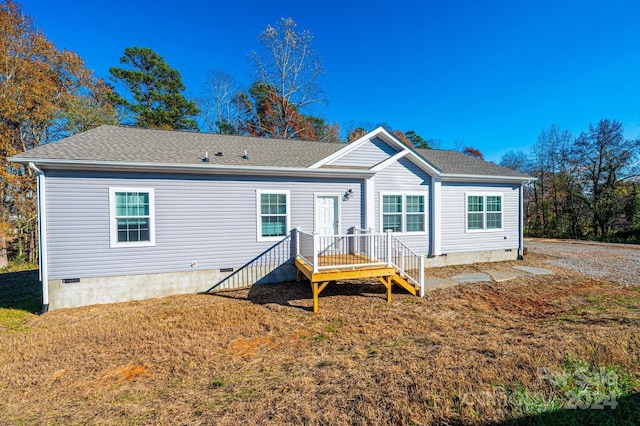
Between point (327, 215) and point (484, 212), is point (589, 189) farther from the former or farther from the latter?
point (327, 215)

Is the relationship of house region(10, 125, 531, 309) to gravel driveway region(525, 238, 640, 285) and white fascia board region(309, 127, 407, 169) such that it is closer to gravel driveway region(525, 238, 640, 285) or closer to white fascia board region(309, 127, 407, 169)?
white fascia board region(309, 127, 407, 169)

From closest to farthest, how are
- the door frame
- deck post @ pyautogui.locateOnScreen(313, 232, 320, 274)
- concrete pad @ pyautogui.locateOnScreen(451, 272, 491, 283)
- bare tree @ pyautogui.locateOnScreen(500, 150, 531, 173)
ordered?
deck post @ pyautogui.locateOnScreen(313, 232, 320, 274)
concrete pad @ pyautogui.locateOnScreen(451, 272, 491, 283)
the door frame
bare tree @ pyautogui.locateOnScreen(500, 150, 531, 173)

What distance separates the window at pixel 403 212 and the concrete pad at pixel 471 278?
2095mm

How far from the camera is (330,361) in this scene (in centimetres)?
415

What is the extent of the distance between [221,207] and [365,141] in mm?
5366

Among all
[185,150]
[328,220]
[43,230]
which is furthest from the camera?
[328,220]

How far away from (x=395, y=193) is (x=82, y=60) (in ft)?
66.0

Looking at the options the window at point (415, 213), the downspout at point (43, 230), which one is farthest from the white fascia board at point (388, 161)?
the downspout at point (43, 230)

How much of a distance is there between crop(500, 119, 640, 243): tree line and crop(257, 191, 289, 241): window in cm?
2368

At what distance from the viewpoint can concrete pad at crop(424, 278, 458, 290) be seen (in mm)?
7995

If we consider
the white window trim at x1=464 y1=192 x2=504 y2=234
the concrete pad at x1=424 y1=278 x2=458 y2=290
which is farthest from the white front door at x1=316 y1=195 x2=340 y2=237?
the white window trim at x1=464 y1=192 x2=504 y2=234

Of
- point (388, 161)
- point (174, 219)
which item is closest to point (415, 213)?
point (388, 161)

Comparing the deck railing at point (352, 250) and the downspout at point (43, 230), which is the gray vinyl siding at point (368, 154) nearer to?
the deck railing at point (352, 250)

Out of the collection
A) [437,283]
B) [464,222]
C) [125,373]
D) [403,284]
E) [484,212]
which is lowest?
[125,373]
